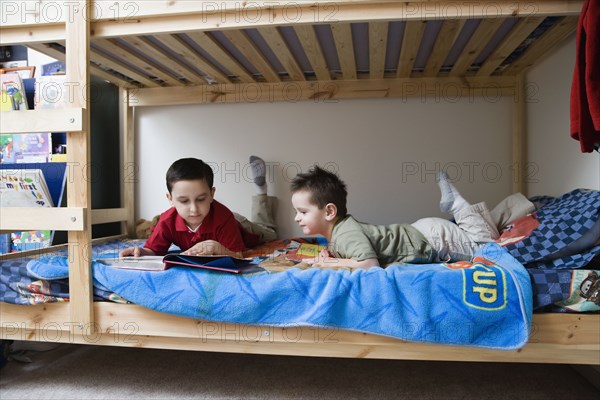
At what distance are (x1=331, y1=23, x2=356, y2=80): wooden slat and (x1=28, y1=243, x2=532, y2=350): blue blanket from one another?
0.87m

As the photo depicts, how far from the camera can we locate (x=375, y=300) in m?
0.94

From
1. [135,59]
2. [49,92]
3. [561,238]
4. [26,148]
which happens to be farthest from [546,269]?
[26,148]

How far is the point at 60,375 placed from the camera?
1267 millimetres

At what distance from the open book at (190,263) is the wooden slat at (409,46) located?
962mm

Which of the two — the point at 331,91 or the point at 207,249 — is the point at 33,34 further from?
the point at 331,91

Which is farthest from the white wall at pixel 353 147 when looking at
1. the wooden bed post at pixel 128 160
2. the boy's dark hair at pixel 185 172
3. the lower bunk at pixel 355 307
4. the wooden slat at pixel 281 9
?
the wooden slat at pixel 281 9

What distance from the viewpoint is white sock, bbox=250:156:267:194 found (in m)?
1.98

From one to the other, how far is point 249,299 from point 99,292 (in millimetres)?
415

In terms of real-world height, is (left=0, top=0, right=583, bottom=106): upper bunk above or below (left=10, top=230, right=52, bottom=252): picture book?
above

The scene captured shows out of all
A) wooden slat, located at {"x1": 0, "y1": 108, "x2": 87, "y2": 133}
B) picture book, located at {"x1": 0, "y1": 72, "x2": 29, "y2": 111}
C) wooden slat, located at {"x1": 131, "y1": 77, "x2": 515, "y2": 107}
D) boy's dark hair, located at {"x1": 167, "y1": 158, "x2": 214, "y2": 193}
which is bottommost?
boy's dark hair, located at {"x1": 167, "y1": 158, "x2": 214, "y2": 193}

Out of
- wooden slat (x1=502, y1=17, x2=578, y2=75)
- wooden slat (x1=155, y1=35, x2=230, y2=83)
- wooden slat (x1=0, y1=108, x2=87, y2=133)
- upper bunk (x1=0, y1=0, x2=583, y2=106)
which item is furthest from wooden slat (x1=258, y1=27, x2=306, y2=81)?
wooden slat (x1=502, y1=17, x2=578, y2=75)

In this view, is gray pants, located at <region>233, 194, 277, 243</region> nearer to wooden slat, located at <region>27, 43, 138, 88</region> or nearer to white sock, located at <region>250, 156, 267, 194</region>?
white sock, located at <region>250, 156, 267, 194</region>

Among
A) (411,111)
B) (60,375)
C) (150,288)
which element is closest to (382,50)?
(411,111)

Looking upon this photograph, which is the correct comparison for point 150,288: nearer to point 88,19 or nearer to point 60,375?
point 60,375
